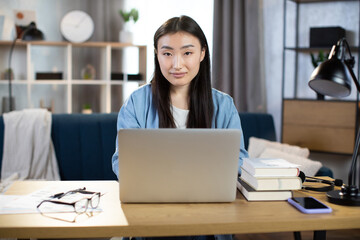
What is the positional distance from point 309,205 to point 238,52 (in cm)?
283

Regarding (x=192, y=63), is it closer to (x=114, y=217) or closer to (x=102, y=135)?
(x=114, y=217)

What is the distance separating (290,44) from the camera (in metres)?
4.12

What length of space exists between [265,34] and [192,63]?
2694 mm

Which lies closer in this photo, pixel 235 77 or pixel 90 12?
pixel 235 77

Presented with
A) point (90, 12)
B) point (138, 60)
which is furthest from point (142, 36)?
point (90, 12)

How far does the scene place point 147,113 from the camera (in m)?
1.87

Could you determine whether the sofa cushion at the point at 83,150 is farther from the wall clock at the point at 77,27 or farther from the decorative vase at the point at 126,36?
the decorative vase at the point at 126,36

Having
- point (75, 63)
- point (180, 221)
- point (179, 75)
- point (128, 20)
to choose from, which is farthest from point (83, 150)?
point (75, 63)

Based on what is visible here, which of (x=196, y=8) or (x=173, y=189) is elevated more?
(x=196, y=8)

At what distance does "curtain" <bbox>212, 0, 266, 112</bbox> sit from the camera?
4027mm

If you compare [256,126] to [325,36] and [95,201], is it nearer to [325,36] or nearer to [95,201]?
[325,36]

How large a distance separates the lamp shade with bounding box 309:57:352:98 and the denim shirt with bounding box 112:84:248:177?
426mm

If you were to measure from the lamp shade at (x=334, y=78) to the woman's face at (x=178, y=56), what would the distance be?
46 centimetres

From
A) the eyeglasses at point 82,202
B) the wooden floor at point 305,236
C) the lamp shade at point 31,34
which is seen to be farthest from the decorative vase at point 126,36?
the eyeglasses at point 82,202
